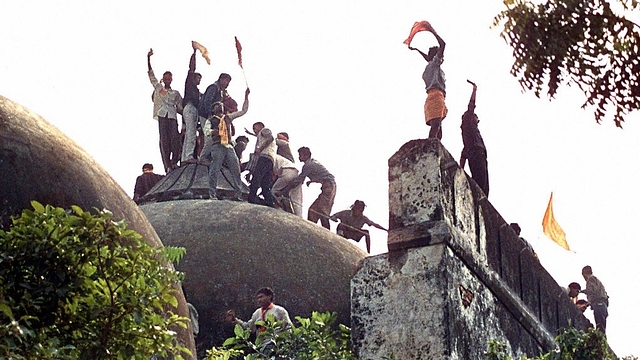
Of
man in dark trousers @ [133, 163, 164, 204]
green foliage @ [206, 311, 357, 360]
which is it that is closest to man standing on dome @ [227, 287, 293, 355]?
green foliage @ [206, 311, 357, 360]

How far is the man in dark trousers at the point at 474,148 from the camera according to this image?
38.9ft

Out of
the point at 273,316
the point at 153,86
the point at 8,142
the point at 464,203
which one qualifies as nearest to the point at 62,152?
the point at 8,142

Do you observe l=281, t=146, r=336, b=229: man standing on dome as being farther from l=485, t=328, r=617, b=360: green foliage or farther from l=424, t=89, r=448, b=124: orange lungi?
l=485, t=328, r=617, b=360: green foliage

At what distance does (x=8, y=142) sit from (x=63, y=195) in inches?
18.6

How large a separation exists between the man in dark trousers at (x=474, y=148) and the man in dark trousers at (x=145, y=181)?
4.25m

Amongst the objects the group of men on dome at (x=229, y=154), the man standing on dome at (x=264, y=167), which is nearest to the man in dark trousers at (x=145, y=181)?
the group of men on dome at (x=229, y=154)

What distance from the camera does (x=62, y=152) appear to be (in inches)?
355

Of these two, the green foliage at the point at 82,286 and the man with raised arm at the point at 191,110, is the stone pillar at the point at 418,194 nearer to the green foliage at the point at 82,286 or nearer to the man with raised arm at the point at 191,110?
the green foliage at the point at 82,286

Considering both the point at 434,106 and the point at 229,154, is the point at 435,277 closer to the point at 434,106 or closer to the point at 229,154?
the point at 434,106

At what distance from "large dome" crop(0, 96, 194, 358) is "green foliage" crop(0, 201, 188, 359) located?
1.70 meters

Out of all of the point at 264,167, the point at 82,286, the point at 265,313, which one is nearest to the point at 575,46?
the point at 82,286

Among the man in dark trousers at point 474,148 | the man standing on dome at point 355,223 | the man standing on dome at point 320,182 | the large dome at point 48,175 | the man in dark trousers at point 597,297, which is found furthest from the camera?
the man in dark trousers at point 597,297

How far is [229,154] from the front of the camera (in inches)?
583

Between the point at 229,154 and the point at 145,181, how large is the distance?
3.57 ft
